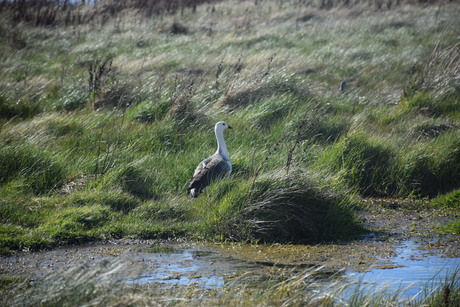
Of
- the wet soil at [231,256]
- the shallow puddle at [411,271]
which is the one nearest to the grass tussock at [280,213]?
the wet soil at [231,256]

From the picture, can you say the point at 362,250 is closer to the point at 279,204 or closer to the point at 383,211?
the point at 279,204

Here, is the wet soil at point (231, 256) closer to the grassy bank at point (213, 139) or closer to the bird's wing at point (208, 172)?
the grassy bank at point (213, 139)

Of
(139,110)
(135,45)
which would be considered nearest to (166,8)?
(135,45)

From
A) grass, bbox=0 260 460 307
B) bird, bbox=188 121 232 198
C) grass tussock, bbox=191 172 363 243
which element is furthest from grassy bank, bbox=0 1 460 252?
grass, bbox=0 260 460 307

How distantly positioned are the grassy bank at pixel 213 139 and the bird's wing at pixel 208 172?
30 cm

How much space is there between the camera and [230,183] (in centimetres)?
729

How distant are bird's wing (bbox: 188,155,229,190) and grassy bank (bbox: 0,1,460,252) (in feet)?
1.00

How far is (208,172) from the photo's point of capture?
25.2 feet

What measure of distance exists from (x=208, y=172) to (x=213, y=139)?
202 centimetres

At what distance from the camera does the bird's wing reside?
299 inches

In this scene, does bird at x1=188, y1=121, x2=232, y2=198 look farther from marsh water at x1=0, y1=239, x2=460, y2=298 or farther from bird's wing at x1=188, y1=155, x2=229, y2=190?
marsh water at x1=0, y1=239, x2=460, y2=298

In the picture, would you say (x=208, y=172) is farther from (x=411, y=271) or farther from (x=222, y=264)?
(x=411, y=271)

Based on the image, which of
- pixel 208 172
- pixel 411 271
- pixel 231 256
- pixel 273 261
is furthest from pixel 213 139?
pixel 411 271

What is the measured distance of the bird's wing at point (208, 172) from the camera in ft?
25.0
